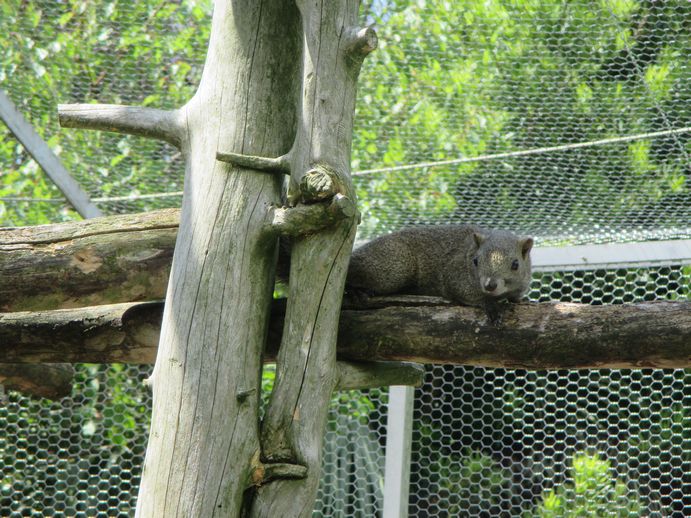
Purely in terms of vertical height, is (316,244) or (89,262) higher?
(316,244)

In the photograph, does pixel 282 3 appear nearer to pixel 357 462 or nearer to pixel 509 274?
pixel 509 274

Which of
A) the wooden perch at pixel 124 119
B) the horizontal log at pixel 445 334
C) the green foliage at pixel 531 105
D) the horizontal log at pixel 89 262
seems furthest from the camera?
the green foliage at pixel 531 105

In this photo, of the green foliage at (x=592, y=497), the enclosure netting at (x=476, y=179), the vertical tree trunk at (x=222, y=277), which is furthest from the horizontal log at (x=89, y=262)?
the green foliage at (x=592, y=497)

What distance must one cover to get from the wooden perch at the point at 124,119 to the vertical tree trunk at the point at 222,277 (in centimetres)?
10

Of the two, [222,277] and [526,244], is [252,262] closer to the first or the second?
[222,277]

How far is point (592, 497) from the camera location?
19.9 ft

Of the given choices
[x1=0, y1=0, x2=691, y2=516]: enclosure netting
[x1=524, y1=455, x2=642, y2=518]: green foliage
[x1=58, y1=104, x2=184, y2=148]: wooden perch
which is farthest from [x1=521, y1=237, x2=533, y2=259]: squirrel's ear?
[x1=58, y1=104, x2=184, y2=148]: wooden perch

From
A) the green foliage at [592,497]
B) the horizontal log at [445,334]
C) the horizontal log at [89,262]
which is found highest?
the horizontal log at [89,262]

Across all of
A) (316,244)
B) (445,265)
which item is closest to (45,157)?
(445,265)

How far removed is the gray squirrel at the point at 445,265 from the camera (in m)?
5.14

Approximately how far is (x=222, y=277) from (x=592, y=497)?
3.66 m

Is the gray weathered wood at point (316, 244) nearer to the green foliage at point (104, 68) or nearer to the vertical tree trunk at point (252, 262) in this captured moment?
the vertical tree trunk at point (252, 262)

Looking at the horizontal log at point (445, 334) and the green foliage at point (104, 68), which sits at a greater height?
the green foliage at point (104, 68)

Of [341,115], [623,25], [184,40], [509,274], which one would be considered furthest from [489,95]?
[341,115]
